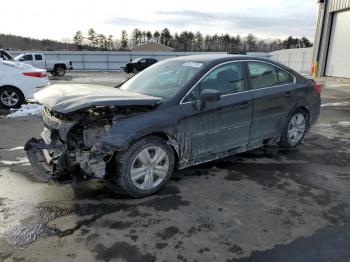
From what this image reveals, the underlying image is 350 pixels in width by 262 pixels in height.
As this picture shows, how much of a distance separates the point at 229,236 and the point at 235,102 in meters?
2.08

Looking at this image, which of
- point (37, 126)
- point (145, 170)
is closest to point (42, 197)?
point (145, 170)

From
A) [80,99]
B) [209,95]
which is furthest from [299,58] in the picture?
[80,99]

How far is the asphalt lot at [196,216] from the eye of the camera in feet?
10.1

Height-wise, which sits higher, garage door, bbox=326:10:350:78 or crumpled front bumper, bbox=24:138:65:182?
garage door, bbox=326:10:350:78

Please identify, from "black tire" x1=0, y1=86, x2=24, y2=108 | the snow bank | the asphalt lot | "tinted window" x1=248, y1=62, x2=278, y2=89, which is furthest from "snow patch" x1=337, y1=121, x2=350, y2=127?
"black tire" x1=0, y1=86, x2=24, y2=108

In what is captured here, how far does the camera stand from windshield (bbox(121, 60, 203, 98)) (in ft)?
15.0

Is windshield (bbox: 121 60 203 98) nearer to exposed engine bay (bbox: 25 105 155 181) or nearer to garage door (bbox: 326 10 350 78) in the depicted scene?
exposed engine bay (bbox: 25 105 155 181)

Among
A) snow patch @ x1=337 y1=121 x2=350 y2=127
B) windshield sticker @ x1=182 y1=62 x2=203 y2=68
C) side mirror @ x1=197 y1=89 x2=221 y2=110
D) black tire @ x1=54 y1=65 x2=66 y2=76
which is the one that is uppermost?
windshield sticker @ x1=182 y1=62 x2=203 y2=68

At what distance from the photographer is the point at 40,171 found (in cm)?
396

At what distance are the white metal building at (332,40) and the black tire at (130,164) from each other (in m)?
19.0

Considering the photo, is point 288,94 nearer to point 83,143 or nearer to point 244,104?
point 244,104

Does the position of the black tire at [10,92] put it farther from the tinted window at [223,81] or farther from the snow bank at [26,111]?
the tinted window at [223,81]

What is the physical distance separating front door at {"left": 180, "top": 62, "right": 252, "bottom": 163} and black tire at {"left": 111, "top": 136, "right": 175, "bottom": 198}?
1.44 feet

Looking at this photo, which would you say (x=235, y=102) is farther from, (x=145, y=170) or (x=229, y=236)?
(x=229, y=236)
